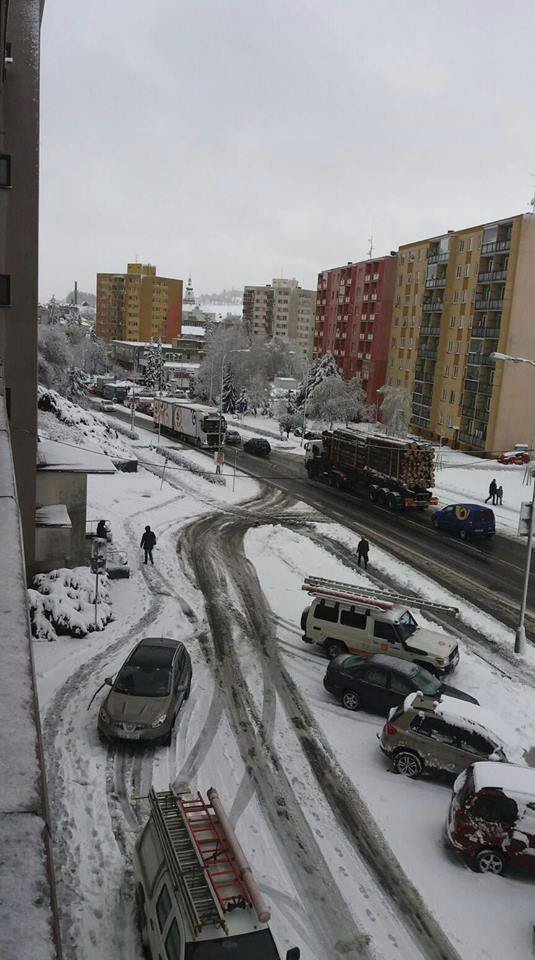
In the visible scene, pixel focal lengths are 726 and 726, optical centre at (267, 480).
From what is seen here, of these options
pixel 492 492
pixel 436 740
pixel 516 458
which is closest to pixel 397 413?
pixel 516 458

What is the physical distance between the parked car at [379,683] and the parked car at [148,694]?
10.5 ft

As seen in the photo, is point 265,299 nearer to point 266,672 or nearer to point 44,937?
point 266,672

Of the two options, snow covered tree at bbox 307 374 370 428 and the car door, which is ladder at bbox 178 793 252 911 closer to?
the car door

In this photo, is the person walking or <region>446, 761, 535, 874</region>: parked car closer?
<region>446, 761, 535, 874</region>: parked car

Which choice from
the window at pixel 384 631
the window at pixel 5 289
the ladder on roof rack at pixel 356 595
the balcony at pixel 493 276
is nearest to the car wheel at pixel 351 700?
the window at pixel 384 631

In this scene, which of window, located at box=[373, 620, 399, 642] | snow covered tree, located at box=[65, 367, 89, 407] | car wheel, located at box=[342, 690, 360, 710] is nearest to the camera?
car wheel, located at box=[342, 690, 360, 710]

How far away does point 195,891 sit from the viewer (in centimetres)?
715

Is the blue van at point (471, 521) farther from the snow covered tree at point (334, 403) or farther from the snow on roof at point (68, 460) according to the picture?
the snow covered tree at point (334, 403)

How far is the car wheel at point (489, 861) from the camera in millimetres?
10281

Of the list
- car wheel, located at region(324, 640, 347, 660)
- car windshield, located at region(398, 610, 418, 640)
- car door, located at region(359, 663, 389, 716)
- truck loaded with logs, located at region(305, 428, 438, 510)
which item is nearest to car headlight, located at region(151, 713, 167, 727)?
car door, located at region(359, 663, 389, 716)

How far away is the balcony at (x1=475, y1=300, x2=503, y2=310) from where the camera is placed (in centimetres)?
5295

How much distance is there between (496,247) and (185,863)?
53648 mm

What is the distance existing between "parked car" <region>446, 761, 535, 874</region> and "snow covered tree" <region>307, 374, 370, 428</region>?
55.7 m

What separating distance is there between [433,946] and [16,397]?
52.7 feet
